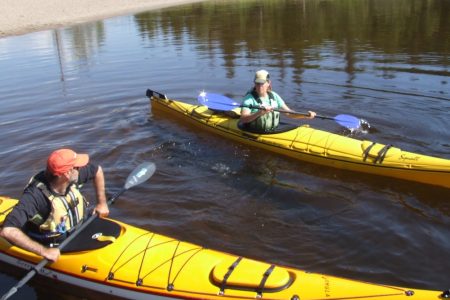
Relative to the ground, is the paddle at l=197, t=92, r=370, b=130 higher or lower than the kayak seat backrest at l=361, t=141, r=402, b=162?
higher

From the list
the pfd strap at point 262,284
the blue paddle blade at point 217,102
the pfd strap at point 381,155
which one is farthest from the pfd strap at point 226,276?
the blue paddle blade at point 217,102

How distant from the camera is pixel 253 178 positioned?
22.9 feet

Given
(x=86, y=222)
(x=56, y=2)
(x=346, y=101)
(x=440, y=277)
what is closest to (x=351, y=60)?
(x=346, y=101)

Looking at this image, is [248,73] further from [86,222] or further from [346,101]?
[86,222]

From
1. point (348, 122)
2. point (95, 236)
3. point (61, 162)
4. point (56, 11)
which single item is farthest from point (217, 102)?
point (56, 11)

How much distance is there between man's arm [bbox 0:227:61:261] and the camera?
12.5 ft

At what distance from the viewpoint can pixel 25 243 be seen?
3896 mm

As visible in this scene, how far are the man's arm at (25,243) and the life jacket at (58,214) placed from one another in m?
0.23

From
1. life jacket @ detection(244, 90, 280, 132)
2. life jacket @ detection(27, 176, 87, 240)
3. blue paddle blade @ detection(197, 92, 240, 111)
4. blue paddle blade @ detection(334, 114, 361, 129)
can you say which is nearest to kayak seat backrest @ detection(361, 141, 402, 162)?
blue paddle blade @ detection(334, 114, 361, 129)

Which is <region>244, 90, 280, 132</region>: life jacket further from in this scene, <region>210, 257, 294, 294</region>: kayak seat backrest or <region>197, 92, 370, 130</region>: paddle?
<region>210, 257, 294, 294</region>: kayak seat backrest

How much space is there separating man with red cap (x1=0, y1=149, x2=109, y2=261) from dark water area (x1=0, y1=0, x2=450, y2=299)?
69cm

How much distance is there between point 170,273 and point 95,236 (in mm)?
935

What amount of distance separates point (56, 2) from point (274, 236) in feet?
109

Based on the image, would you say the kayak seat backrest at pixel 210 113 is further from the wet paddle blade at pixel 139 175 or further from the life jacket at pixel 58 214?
the life jacket at pixel 58 214
